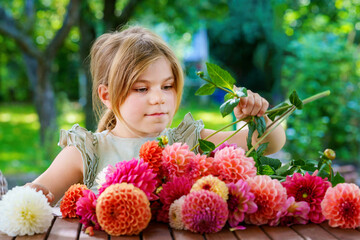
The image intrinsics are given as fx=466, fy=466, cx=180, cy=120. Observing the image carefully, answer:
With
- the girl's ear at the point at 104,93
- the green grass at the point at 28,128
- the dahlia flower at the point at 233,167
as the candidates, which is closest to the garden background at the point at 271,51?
the green grass at the point at 28,128

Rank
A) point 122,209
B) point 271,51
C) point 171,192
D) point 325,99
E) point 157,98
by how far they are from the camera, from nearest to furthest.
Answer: point 122,209 < point 171,192 < point 157,98 < point 325,99 < point 271,51

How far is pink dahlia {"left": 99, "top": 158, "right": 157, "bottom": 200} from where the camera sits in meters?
1.00

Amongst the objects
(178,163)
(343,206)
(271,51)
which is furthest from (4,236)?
(271,51)

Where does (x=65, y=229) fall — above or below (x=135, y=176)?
below

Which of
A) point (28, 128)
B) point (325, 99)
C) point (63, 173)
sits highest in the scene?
point (63, 173)

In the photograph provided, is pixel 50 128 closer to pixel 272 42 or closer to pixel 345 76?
pixel 272 42

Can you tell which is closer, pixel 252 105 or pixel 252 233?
pixel 252 233

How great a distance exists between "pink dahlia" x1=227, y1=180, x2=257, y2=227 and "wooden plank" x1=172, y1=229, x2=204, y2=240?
0.09 metres

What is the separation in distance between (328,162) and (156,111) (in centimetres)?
54

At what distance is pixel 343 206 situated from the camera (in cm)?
102

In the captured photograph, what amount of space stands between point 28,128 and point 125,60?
999 centimetres

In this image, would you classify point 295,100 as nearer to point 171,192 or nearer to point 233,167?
point 233,167

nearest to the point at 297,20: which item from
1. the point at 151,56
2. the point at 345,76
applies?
the point at 345,76

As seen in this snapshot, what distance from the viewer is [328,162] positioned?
1.10 meters
